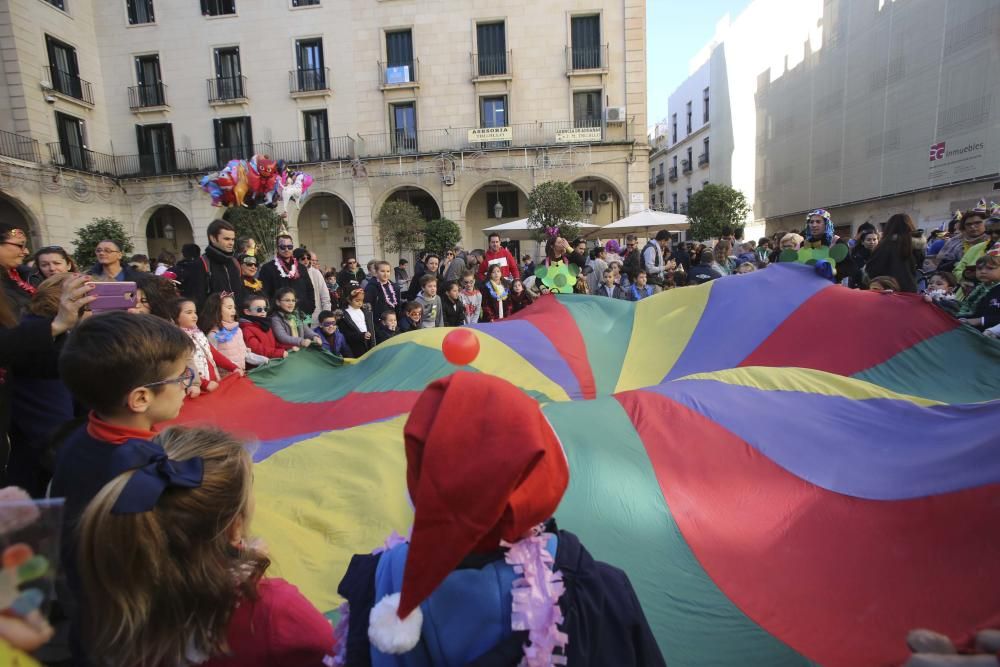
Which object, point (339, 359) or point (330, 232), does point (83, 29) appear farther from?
point (339, 359)

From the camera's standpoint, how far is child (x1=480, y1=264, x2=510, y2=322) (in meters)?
6.31

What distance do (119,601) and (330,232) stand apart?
19956mm

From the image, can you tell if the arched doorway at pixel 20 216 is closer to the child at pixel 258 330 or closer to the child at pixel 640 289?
the child at pixel 258 330

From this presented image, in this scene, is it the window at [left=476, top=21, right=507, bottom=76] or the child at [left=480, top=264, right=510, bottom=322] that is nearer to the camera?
the child at [left=480, top=264, right=510, bottom=322]

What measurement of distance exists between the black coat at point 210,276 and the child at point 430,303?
5.71 feet

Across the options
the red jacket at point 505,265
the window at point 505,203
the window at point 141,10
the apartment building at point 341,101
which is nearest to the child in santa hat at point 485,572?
the red jacket at point 505,265

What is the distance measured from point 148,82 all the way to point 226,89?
292 centimetres

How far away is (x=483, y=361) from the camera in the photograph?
3406mm

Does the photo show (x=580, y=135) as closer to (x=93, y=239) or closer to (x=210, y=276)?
(x=93, y=239)

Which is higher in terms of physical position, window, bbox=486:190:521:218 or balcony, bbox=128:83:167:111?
balcony, bbox=128:83:167:111

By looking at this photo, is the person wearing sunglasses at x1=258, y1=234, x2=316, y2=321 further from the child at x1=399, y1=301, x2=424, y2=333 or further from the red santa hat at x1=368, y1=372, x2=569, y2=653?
the red santa hat at x1=368, y1=372, x2=569, y2=653

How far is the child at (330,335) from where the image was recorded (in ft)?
16.5

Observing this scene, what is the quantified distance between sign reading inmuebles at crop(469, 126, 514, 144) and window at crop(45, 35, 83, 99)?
12620 mm

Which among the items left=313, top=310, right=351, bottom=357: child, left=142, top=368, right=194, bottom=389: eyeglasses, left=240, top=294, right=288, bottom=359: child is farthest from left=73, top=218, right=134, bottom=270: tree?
left=142, top=368, right=194, bottom=389: eyeglasses
